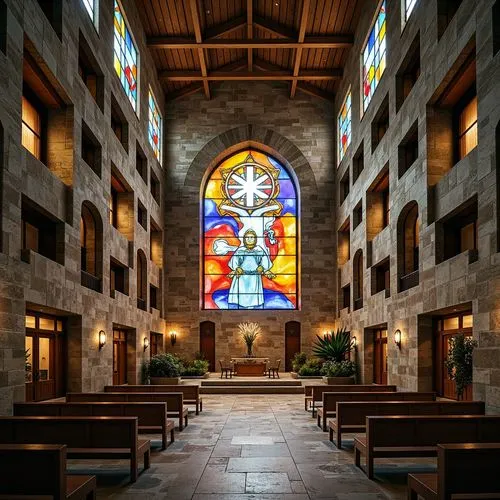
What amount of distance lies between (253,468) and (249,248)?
73.7 ft

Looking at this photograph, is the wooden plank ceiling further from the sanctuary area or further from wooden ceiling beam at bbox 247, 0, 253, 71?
the sanctuary area

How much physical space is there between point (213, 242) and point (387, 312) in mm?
13585

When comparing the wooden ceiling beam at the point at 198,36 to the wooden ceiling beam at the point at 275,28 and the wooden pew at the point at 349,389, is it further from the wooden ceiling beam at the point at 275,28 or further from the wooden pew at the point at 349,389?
the wooden pew at the point at 349,389

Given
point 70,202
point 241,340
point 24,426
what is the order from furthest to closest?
point 241,340 → point 70,202 → point 24,426

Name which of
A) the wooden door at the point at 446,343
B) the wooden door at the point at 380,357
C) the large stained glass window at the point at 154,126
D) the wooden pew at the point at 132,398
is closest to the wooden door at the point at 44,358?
the wooden pew at the point at 132,398

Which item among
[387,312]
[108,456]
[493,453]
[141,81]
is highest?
[141,81]

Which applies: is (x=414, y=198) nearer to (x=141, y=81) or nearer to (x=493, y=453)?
(x=493, y=453)

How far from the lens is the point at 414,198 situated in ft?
55.6

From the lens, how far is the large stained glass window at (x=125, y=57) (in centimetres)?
2144

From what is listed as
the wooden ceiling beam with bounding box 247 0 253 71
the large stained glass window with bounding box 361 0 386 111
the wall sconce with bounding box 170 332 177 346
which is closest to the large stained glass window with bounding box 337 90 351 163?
the large stained glass window with bounding box 361 0 386 111

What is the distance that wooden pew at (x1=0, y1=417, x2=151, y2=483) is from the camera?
8.55 m

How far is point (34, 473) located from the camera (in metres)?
6.26

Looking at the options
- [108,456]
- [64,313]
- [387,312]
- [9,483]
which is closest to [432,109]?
[387,312]

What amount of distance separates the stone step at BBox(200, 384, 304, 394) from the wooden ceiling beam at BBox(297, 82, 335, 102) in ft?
47.7
